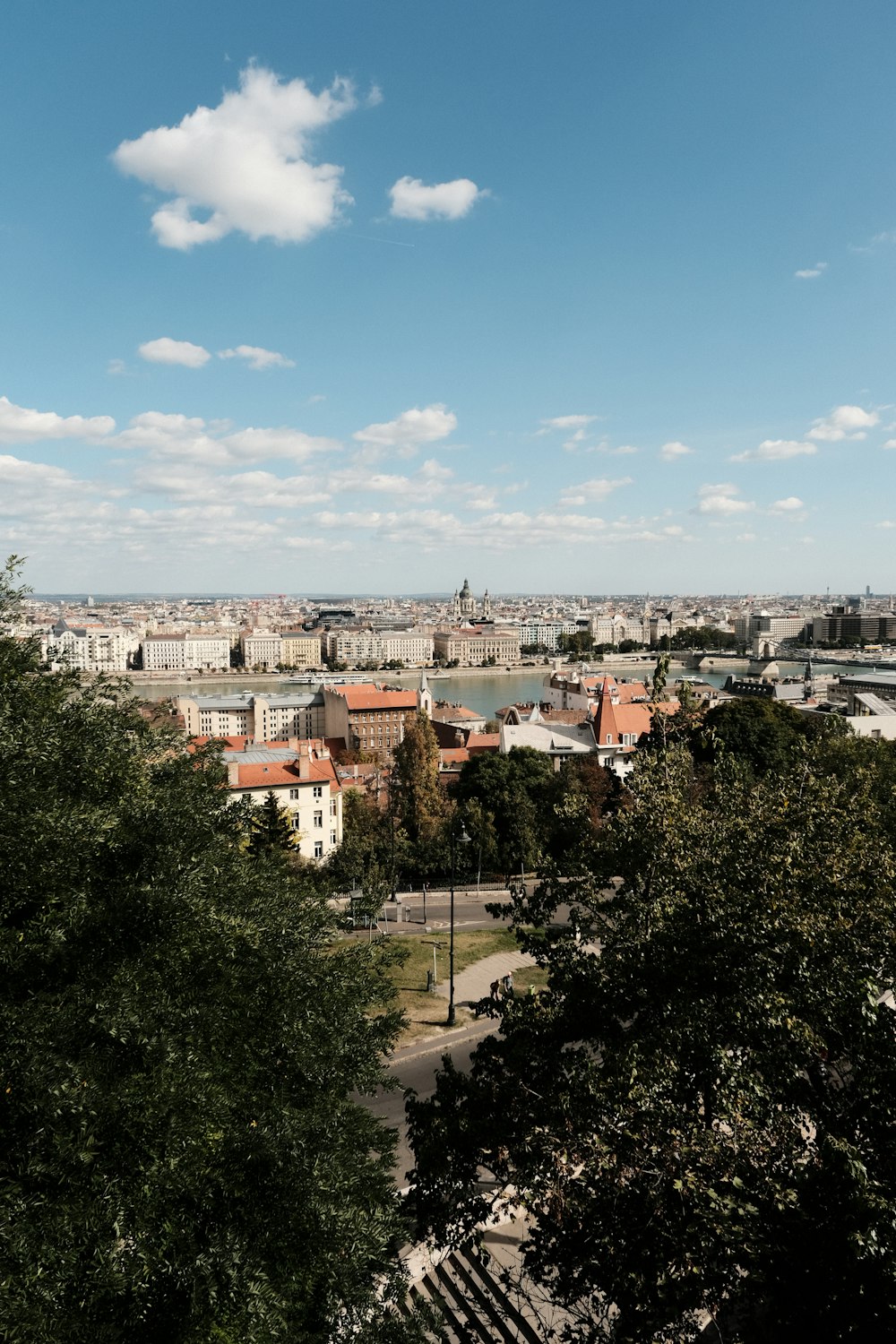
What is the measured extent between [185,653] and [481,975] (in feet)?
364

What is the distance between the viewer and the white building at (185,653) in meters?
115

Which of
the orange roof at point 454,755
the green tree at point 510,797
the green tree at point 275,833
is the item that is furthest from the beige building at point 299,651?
the green tree at point 275,833

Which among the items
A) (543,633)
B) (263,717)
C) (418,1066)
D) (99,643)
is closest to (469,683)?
(543,633)

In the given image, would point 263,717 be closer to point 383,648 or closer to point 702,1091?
point 702,1091

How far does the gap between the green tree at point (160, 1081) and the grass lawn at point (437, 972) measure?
20.0 feet

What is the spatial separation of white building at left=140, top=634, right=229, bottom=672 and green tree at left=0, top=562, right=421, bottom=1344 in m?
115

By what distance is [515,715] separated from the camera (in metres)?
38.5

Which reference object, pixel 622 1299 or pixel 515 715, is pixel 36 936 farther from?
pixel 515 715

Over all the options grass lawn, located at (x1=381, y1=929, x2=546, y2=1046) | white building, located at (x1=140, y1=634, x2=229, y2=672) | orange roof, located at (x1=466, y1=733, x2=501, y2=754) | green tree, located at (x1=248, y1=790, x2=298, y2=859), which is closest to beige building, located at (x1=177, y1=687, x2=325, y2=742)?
orange roof, located at (x1=466, y1=733, x2=501, y2=754)

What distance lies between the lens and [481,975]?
49.9 ft

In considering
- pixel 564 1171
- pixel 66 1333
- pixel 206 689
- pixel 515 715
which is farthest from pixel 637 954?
pixel 206 689

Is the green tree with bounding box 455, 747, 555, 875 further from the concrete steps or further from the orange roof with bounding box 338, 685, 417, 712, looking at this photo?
the orange roof with bounding box 338, 685, 417, 712

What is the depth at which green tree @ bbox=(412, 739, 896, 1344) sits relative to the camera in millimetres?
3410

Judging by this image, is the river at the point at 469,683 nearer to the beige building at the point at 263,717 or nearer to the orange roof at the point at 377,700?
the beige building at the point at 263,717
